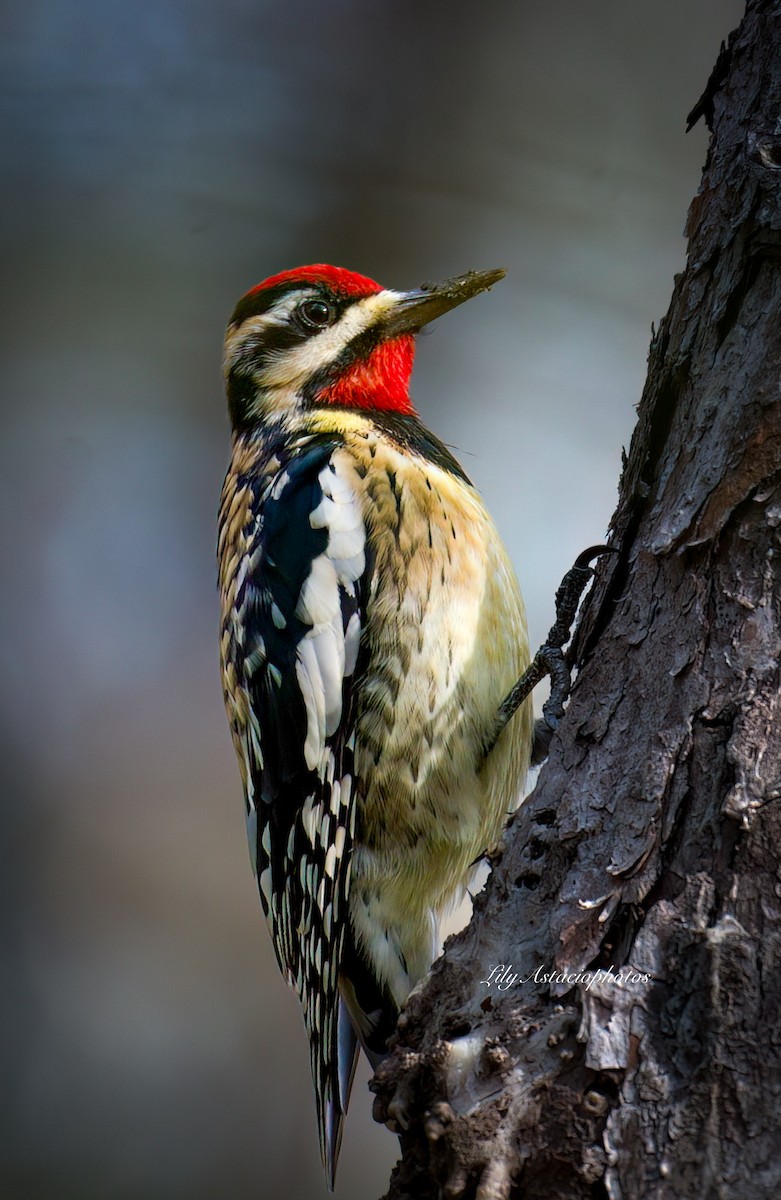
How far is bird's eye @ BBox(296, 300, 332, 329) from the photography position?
2.64 metres

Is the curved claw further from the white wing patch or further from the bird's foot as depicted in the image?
the white wing patch

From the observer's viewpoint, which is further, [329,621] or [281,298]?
[281,298]

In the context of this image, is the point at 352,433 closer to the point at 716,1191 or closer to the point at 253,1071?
the point at 716,1191

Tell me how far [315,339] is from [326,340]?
0.11 ft

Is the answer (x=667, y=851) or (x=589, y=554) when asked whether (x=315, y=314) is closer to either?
(x=589, y=554)

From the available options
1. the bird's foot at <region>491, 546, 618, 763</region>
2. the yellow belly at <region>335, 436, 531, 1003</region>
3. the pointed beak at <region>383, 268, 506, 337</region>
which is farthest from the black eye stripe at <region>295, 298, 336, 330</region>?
the bird's foot at <region>491, 546, 618, 763</region>

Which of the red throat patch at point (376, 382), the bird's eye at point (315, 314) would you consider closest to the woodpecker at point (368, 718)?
the red throat patch at point (376, 382)

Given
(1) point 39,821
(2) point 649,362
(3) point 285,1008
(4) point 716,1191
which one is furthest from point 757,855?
(1) point 39,821

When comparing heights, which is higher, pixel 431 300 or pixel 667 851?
pixel 431 300

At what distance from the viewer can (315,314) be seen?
2.65m

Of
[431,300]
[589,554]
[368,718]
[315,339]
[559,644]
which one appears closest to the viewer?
[589,554]

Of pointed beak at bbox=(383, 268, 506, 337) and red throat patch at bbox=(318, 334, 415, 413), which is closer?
pointed beak at bbox=(383, 268, 506, 337)

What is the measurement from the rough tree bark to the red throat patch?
3.38 ft

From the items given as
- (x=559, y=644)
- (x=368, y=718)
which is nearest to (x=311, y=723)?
(x=368, y=718)
